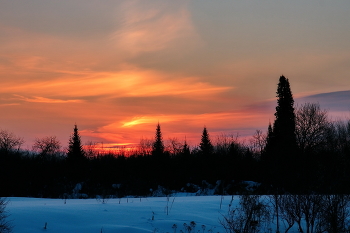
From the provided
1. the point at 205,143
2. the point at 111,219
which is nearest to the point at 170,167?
the point at 205,143

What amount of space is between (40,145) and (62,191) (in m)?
34.4

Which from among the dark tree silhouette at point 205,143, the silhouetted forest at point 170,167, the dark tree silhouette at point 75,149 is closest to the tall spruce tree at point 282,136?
the silhouetted forest at point 170,167

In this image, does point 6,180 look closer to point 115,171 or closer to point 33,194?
point 33,194

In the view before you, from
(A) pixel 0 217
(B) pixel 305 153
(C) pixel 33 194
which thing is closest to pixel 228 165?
(B) pixel 305 153

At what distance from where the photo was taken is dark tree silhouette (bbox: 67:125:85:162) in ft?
186

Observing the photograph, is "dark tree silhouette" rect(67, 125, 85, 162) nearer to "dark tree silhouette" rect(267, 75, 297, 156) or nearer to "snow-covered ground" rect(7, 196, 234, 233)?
"dark tree silhouette" rect(267, 75, 297, 156)

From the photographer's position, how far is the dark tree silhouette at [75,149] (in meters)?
56.7

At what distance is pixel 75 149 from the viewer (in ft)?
191

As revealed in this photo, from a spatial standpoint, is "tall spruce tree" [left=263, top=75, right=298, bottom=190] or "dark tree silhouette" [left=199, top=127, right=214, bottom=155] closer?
"tall spruce tree" [left=263, top=75, right=298, bottom=190]

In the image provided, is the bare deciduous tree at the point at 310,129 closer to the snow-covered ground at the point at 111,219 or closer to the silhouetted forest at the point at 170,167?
the silhouetted forest at the point at 170,167

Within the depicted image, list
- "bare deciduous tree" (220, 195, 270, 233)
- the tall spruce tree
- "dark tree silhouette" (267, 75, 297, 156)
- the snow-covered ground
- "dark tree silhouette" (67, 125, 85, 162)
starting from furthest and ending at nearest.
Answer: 1. "dark tree silhouette" (67, 125, 85, 162)
2. "dark tree silhouette" (267, 75, 297, 156)
3. the tall spruce tree
4. "bare deciduous tree" (220, 195, 270, 233)
5. the snow-covered ground

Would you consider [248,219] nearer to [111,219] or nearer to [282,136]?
[111,219]

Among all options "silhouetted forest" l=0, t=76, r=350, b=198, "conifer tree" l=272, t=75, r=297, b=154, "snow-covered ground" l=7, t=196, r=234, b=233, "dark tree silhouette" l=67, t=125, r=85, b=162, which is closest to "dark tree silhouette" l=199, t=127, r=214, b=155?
"silhouetted forest" l=0, t=76, r=350, b=198

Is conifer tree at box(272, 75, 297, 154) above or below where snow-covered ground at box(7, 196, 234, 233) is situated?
above
